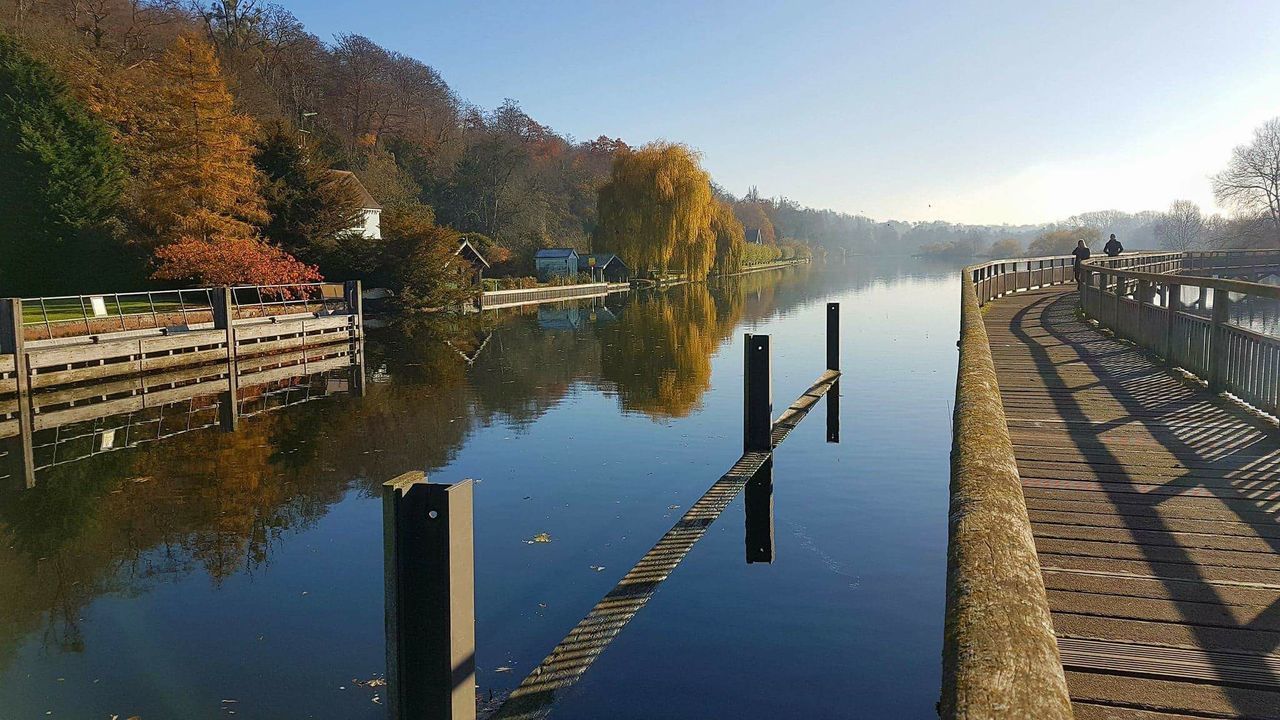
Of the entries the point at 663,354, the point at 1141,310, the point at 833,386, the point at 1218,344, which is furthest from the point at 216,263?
the point at 1218,344

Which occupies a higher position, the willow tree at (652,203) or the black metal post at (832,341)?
the willow tree at (652,203)

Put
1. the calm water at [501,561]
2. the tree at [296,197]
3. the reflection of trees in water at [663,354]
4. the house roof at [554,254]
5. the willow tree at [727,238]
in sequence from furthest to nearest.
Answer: the willow tree at [727,238] → the house roof at [554,254] → the tree at [296,197] → the reflection of trees in water at [663,354] → the calm water at [501,561]

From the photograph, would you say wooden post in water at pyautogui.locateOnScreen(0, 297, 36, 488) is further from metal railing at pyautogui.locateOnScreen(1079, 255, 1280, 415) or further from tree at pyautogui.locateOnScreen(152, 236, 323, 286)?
metal railing at pyautogui.locateOnScreen(1079, 255, 1280, 415)

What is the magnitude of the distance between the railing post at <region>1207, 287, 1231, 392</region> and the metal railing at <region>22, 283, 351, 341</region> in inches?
748

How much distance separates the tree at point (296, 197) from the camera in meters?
36.6

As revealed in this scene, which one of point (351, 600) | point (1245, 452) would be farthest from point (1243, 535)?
point (351, 600)

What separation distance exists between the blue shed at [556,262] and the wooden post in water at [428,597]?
6109cm

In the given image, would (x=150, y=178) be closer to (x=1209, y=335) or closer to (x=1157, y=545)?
(x=1209, y=335)

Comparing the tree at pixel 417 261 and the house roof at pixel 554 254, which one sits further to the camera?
the house roof at pixel 554 254

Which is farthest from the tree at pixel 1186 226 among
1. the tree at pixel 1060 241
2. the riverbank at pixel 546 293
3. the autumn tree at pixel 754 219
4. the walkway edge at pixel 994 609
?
the walkway edge at pixel 994 609

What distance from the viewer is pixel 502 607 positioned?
274 inches

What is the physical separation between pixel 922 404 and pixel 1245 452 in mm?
9096

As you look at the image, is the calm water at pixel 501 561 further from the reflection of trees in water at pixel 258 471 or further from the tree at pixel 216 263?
the tree at pixel 216 263

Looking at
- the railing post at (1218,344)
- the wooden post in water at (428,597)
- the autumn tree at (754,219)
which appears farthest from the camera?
the autumn tree at (754,219)
